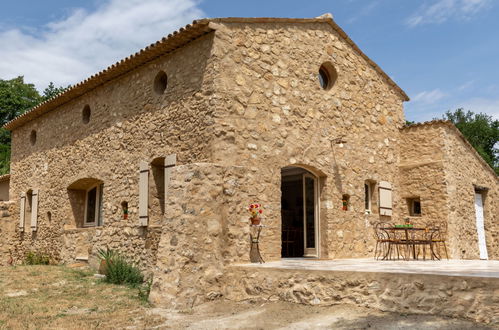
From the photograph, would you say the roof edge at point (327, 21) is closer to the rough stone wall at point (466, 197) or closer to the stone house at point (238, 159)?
the stone house at point (238, 159)

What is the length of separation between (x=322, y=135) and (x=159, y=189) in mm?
3543

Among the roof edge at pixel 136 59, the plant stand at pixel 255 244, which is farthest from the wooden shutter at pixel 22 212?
the plant stand at pixel 255 244

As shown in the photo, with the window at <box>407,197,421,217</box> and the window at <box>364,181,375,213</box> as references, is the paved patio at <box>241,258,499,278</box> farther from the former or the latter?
the window at <box>407,197,421,217</box>

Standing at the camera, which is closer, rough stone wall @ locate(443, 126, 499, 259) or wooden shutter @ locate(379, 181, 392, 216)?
wooden shutter @ locate(379, 181, 392, 216)

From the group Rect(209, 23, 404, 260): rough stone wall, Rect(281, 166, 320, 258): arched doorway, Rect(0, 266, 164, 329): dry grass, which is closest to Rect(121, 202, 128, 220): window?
Rect(0, 266, 164, 329): dry grass

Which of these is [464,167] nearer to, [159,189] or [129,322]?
[159,189]

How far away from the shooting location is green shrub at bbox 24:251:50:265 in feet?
Result: 44.1

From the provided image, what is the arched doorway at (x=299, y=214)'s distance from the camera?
10185 millimetres

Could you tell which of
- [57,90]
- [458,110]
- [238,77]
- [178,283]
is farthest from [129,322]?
[458,110]

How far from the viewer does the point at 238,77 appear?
883 cm

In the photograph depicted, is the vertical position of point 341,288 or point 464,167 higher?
point 464,167

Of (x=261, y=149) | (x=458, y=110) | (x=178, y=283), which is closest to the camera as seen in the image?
(x=178, y=283)

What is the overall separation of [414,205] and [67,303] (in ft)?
27.3

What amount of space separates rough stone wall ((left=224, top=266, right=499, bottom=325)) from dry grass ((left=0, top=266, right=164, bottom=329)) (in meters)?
1.51
